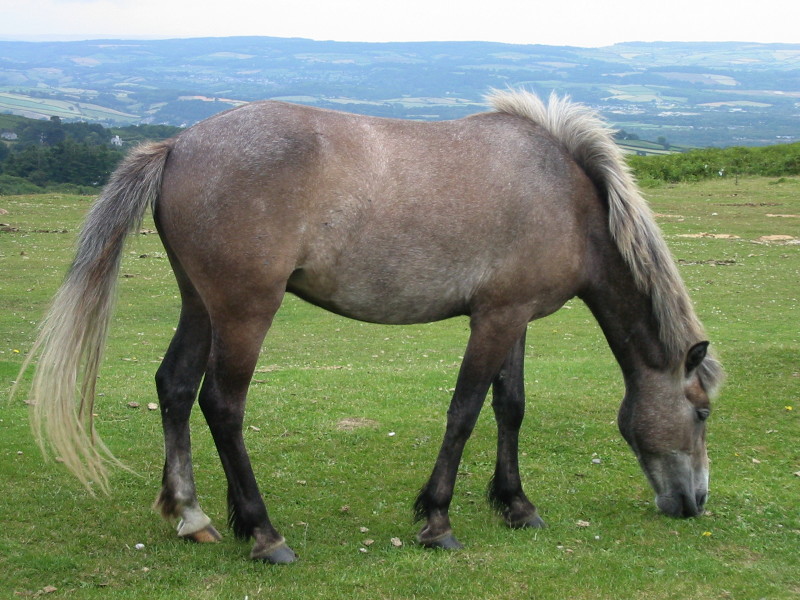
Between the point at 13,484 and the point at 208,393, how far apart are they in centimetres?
242

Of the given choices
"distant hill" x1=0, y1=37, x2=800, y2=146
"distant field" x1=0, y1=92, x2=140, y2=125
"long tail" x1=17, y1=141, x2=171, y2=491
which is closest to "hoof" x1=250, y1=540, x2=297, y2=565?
"long tail" x1=17, y1=141, x2=171, y2=491

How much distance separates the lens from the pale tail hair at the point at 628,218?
5680 millimetres

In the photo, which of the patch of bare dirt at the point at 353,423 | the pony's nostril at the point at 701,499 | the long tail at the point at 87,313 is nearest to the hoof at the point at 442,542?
the pony's nostril at the point at 701,499

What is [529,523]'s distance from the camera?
624cm

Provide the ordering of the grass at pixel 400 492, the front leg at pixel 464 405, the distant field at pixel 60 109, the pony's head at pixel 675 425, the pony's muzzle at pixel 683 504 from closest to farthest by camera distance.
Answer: the grass at pixel 400 492, the front leg at pixel 464 405, the pony's head at pixel 675 425, the pony's muzzle at pixel 683 504, the distant field at pixel 60 109

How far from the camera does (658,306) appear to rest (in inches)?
231

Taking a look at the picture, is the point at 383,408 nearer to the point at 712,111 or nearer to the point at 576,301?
the point at 576,301

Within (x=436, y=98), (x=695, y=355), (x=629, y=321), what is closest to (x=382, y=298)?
(x=629, y=321)

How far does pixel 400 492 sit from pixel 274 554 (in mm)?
1746

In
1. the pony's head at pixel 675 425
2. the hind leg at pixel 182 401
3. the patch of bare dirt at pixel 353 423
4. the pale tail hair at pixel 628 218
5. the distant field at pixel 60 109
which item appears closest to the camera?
the pale tail hair at pixel 628 218

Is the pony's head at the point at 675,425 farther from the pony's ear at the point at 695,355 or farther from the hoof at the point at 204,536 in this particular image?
the hoof at the point at 204,536

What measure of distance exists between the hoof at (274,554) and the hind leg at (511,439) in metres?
1.76

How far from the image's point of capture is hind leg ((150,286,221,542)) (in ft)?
19.0

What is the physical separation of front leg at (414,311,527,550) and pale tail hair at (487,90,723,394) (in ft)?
3.14
